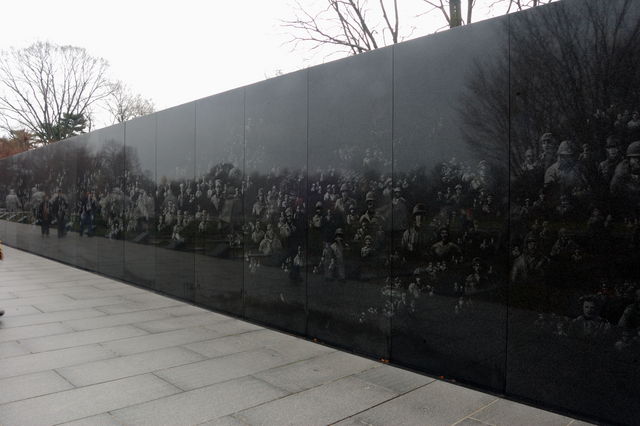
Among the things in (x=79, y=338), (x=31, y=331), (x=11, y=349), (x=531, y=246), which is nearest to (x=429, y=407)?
(x=531, y=246)

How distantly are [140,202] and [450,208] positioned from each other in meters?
7.96

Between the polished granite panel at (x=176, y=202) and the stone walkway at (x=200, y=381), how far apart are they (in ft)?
5.15

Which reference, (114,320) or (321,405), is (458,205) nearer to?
(321,405)

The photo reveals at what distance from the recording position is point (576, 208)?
163 inches

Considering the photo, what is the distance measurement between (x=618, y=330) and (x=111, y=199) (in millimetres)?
11377

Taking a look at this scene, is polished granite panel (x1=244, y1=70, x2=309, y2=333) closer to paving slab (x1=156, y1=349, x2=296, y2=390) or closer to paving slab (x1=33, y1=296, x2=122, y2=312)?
paving slab (x1=156, y1=349, x2=296, y2=390)

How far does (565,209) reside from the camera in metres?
4.21

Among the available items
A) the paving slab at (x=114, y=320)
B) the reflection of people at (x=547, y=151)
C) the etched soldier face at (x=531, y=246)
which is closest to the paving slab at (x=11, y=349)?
the paving slab at (x=114, y=320)

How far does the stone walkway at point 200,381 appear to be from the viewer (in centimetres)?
413

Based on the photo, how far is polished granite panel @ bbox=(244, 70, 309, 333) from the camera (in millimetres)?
6836

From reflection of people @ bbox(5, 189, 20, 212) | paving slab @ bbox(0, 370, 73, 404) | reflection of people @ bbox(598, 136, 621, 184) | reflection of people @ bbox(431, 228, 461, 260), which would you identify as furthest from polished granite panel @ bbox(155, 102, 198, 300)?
reflection of people @ bbox(5, 189, 20, 212)

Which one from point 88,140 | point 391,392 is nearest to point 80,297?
point 88,140

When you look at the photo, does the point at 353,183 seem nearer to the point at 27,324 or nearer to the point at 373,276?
the point at 373,276

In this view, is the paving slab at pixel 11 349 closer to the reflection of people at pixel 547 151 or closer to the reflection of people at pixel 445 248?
the reflection of people at pixel 445 248
